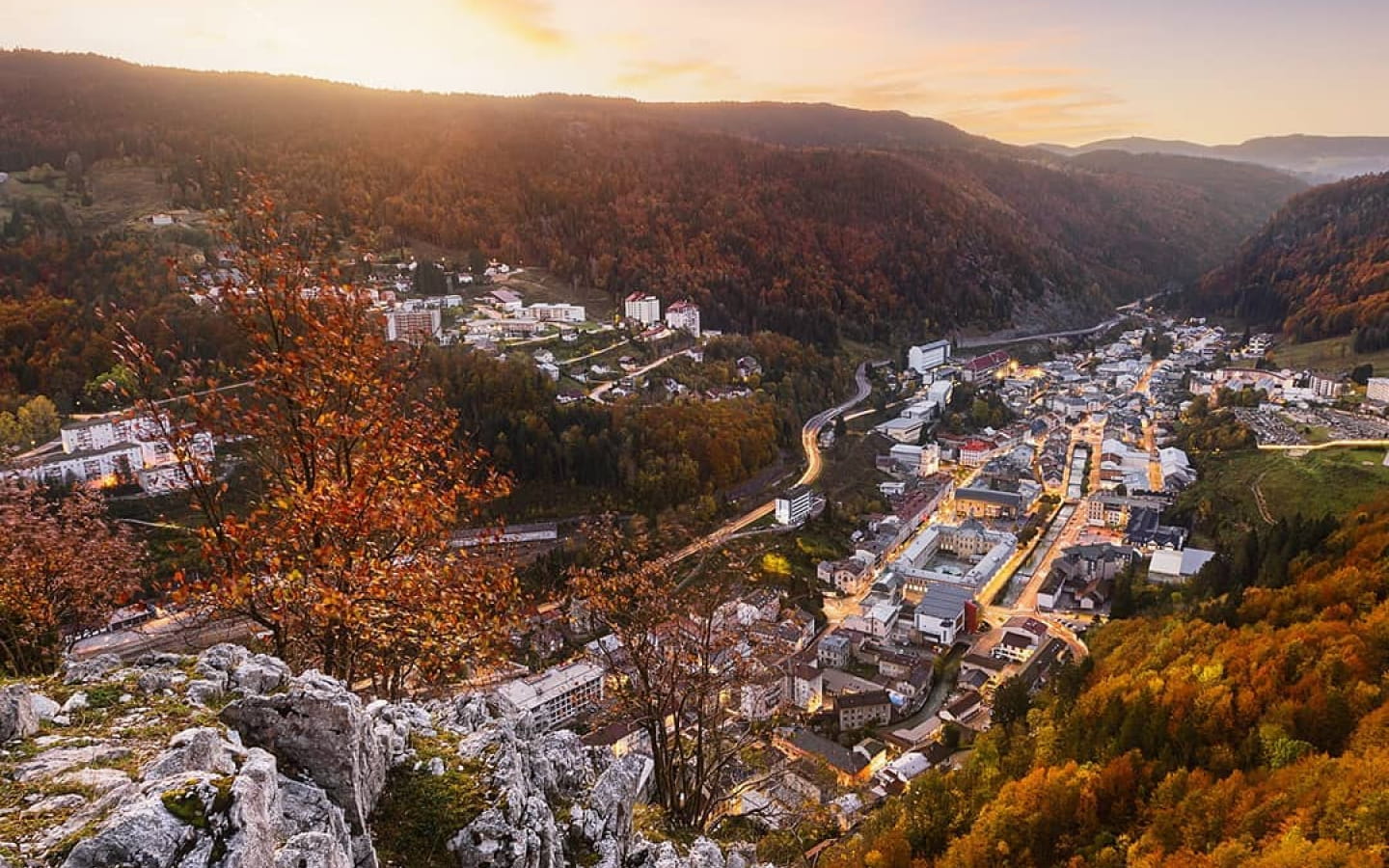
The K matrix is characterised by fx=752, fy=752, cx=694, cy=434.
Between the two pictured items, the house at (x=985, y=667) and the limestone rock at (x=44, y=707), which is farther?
the house at (x=985, y=667)

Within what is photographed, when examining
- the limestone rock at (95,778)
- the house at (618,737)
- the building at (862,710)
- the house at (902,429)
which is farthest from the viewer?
the house at (902,429)

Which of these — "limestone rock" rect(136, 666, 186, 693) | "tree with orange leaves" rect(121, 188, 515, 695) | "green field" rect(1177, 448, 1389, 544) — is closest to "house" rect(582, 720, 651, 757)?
"tree with orange leaves" rect(121, 188, 515, 695)

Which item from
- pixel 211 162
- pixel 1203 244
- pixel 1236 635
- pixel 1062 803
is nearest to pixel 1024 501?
pixel 1236 635

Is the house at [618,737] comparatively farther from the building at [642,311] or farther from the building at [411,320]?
the building at [642,311]

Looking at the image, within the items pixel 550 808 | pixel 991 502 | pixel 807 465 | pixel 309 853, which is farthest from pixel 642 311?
pixel 309 853

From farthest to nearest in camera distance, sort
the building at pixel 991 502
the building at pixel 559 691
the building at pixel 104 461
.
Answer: the building at pixel 991 502, the building at pixel 104 461, the building at pixel 559 691

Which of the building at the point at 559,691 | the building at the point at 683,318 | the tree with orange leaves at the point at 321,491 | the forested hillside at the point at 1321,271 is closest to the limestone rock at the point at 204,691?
the tree with orange leaves at the point at 321,491
